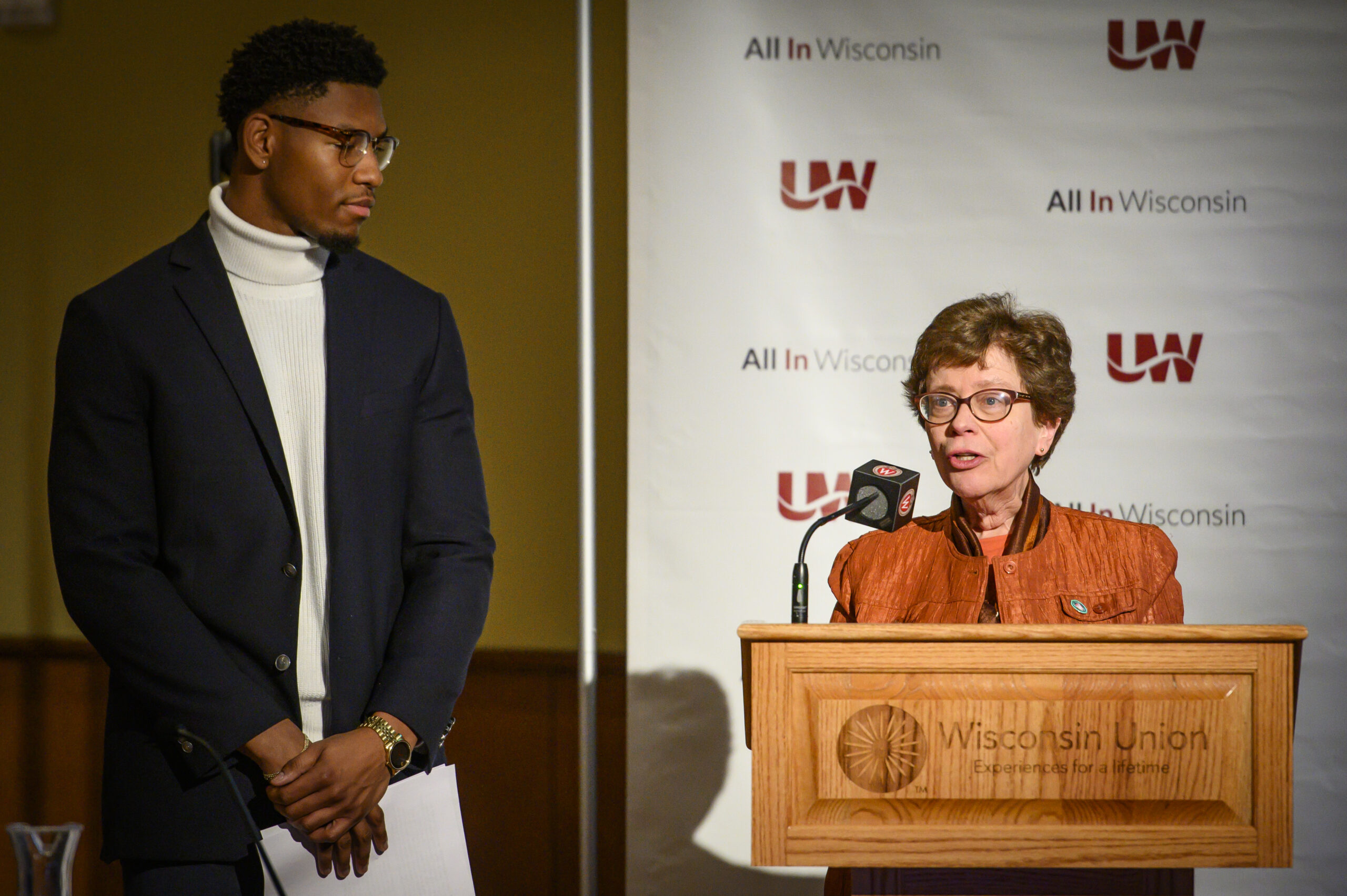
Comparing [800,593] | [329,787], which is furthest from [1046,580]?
[329,787]

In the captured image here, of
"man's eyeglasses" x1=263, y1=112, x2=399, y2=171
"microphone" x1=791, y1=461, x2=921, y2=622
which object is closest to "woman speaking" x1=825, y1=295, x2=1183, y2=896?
"microphone" x1=791, y1=461, x2=921, y2=622

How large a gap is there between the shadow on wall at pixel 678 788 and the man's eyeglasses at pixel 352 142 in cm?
162

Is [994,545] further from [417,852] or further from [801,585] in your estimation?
[417,852]

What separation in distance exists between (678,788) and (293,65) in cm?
203

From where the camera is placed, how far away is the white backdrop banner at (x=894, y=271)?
3.15 metres

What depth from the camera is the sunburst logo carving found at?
1698 millimetres

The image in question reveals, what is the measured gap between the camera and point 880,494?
7.00 ft

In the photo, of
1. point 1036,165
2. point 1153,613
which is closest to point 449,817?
point 1153,613

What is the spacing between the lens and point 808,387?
10.4 feet

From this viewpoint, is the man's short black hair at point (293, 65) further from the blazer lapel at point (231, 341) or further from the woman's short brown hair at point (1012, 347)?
the woman's short brown hair at point (1012, 347)

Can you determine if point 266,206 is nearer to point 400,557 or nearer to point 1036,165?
point 400,557

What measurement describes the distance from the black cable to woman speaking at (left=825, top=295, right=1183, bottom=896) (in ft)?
3.75

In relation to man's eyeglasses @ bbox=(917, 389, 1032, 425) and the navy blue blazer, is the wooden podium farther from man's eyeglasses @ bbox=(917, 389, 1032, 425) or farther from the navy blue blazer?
man's eyeglasses @ bbox=(917, 389, 1032, 425)

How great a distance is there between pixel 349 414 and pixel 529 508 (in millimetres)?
1559
